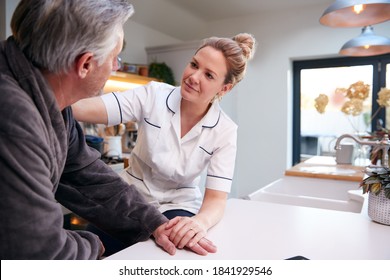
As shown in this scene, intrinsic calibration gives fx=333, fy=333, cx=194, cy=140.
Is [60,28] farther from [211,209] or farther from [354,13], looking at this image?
[354,13]

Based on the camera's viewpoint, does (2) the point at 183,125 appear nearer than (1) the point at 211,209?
No

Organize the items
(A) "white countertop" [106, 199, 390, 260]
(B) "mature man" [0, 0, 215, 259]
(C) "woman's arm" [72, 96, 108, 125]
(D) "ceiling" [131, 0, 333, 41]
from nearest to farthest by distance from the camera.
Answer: (B) "mature man" [0, 0, 215, 259], (A) "white countertop" [106, 199, 390, 260], (C) "woman's arm" [72, 96, 108, 125], (D) "ceiling" [131, 0, 333, 41]

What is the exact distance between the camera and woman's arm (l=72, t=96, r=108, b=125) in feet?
3.92

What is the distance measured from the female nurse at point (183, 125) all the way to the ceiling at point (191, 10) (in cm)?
243

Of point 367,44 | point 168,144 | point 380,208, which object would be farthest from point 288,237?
point 367,44

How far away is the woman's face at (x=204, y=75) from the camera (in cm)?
134

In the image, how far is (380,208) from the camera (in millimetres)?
1049

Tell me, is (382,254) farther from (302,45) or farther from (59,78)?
(302,45)

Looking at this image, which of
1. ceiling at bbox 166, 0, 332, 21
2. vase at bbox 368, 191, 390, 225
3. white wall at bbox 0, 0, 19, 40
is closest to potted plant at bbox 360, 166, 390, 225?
vase at bbox 368, 191, 390, 225

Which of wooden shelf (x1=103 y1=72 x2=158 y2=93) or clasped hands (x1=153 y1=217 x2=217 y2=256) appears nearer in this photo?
clasped hands (x1=153 y1=217 x2=217 y2=256)

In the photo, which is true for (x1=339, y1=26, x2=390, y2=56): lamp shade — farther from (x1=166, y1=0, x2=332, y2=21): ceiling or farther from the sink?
(x1=166, y1=0, x2=332, y2=21): ceiling

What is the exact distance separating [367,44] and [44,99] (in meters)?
2.48

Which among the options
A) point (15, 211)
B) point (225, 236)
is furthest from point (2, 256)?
point (225, 236)
